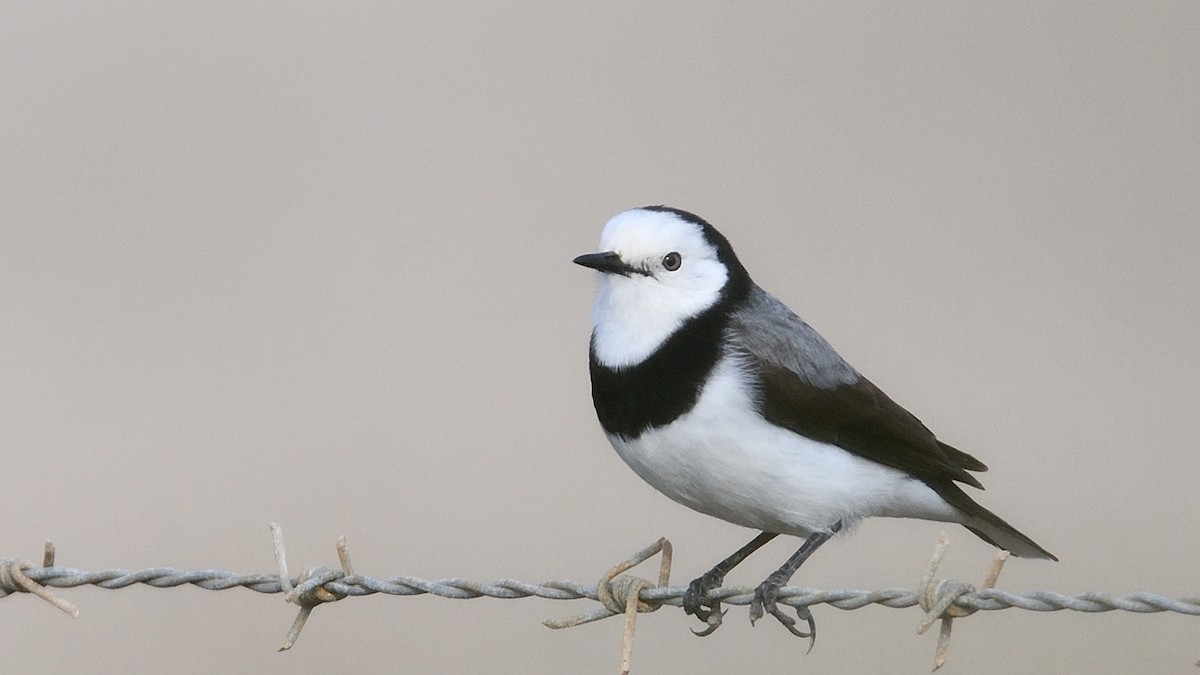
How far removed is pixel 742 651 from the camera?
7.98m

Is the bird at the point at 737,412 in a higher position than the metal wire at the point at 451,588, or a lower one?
higher

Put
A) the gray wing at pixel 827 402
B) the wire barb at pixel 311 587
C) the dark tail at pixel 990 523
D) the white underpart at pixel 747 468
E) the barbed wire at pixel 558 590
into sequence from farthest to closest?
the dark tail at pixel 990 523 < the gray wing at pixel 827 402 < the white underpart at pixel 747 468 < the wire barb at pixel 311 587 < the barbed wire at pixel 558 590

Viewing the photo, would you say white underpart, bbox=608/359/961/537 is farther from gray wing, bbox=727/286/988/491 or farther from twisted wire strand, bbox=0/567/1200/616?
twisted wire strand, bbox=0/567/1200/616

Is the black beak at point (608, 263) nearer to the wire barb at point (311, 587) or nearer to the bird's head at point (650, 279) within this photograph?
the bird's head at point (650, 279)

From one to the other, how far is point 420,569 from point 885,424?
158 inches

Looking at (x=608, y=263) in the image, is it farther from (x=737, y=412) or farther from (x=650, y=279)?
(x=737, y=412)

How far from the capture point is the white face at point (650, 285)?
474cm

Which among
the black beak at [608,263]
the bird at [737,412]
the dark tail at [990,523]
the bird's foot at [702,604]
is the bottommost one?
the bird's foot at [702,604]

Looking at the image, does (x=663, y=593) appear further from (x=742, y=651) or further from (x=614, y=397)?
(x=742, y=651)

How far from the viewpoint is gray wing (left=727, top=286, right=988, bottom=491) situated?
15.1 feet

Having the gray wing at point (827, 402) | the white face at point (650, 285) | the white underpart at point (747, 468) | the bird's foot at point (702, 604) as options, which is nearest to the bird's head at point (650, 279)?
the white face at point (650, 285)

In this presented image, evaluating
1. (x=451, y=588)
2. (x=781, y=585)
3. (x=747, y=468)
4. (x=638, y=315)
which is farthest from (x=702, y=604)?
(x=451, y=588)

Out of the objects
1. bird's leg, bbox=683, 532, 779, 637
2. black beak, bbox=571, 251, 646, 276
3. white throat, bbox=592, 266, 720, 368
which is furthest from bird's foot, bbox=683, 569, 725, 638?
black beak, bbox=571, 251, 646, 276

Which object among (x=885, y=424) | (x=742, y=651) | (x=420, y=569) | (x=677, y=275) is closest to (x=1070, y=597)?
(x=885, y=424)
